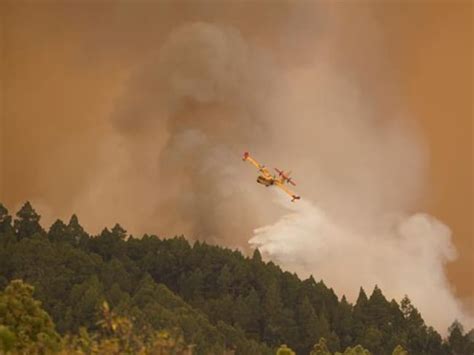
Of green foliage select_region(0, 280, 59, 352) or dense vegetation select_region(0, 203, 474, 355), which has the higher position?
dense vegetation select_region(0, 203, 474, 355)

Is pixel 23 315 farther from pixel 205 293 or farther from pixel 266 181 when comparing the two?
pixel 205 293

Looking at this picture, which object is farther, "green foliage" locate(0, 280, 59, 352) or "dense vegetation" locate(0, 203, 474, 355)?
"dense vegetation" locate(0, 203, 474, 355)

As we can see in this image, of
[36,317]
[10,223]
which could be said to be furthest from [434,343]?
[36,317]

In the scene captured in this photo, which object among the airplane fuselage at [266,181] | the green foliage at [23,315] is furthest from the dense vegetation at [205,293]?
the green foliage at [23,315]

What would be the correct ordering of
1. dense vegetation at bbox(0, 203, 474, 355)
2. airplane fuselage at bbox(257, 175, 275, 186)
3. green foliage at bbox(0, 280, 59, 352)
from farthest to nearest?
dense vegetation at bbox(0, 203, 474, 355) < airplane fuselage at bbox(257, 175, 275, 186) < green foliage at bbox(0, 280, 59, 352)

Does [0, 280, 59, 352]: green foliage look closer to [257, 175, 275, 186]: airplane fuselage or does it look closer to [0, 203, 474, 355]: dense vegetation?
[257, 175, 275, 186]: airplane fuselage

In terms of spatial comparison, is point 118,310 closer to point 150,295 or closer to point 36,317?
point 150,295

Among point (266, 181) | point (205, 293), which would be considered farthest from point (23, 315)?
point (205, 293)

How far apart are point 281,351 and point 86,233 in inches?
4098

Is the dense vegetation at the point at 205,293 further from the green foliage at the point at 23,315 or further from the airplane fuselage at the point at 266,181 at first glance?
the green foliage at the point at 23,315

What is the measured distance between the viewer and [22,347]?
158ft

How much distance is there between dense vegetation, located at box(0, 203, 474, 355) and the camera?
398ft

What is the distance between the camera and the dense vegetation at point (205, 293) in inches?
4776

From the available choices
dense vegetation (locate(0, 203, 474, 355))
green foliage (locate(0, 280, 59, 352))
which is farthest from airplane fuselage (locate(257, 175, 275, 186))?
green foliage (locate(0, 280, 59, 352))
